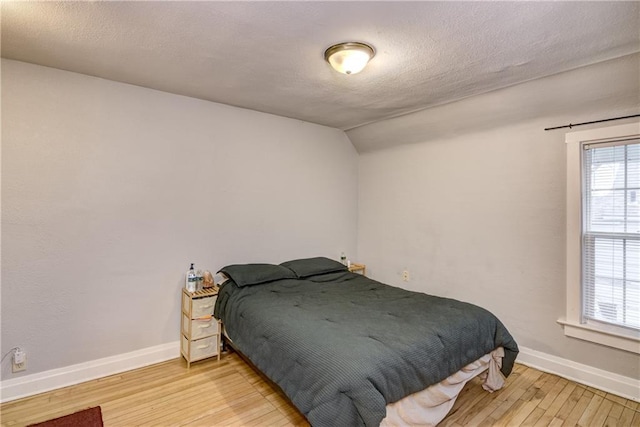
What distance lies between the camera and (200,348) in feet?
9.13

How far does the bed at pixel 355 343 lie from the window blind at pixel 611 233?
0.86m

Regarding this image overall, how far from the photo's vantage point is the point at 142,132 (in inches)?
109

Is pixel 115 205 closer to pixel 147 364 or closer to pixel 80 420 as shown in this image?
pixel 147 364

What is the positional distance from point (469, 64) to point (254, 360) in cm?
259

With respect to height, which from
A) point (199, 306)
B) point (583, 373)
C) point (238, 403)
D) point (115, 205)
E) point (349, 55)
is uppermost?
point (349, 55)

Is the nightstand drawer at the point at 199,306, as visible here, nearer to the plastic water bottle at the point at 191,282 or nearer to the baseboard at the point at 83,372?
the plastic water bottle at the point at 191,282

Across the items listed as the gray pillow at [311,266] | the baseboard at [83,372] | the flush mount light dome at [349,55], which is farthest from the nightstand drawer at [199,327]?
the flush mount light dome at [349,55]

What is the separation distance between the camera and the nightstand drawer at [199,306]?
2.75 m

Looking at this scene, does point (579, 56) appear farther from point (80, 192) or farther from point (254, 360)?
point (80, 192)

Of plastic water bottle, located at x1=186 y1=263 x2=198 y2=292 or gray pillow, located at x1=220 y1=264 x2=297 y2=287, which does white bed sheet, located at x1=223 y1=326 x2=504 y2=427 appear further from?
plastic water bottle, located at x1=186 y1=263 x2=198 y2=292

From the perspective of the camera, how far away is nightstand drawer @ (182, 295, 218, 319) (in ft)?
9.01

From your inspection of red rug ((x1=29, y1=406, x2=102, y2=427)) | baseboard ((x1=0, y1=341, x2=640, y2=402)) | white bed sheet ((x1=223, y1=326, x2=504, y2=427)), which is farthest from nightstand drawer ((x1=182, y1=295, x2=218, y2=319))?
white bed sheet ((x1=223, y1=326, x2=504, y2=427))

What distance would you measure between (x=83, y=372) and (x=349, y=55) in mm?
3080

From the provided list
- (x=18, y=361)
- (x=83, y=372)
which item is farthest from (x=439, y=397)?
(x=18, y=361)
